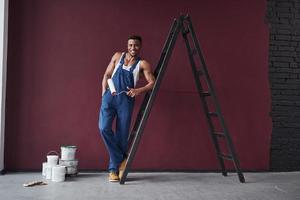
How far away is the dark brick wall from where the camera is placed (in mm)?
4203

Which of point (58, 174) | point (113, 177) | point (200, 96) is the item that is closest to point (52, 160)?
point (58, 174)

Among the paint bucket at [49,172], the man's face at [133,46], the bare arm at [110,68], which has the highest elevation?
the man's face at [133,46]

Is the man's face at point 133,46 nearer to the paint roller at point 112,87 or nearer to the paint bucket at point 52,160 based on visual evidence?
the paint roller at point 112,87

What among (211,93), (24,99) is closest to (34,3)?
(24,99)

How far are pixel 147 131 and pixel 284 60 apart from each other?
1.90 m

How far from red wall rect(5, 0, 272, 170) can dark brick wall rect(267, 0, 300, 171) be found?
103 mm

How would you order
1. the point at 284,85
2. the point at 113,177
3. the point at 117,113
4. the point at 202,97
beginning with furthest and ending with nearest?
the point at 284,85, the point at 202,97, the point at 117,113, the point at 113,177

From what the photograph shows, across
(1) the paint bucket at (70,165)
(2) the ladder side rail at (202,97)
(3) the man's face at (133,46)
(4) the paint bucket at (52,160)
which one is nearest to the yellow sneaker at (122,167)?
(1) the paint bucket at (70,165)

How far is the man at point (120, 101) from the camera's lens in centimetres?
357

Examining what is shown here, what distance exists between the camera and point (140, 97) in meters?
4.03

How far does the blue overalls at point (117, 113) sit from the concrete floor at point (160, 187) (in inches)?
12.2

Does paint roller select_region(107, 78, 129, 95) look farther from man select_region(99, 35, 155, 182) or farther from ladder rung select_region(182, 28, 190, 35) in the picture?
ladder rung select_region(182, 28, 190, 35)

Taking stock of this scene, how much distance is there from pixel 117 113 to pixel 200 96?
3.07ft

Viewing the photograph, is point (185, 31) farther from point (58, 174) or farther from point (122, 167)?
point (58, 174)
